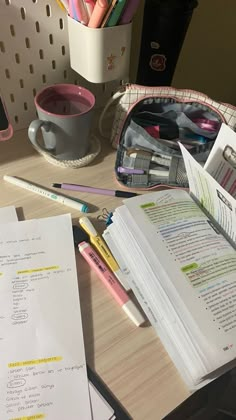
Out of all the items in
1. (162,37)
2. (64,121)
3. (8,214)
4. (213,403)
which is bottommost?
(213,403)

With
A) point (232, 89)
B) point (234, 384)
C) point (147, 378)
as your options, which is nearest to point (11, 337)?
point (147, 378)

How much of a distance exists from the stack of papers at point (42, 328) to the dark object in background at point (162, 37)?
1.17ft

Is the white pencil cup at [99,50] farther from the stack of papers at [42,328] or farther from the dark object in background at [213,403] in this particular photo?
the dark object in background at [213,403]

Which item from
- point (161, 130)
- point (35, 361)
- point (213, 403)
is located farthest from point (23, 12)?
point (213, 403)

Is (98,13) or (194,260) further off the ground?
(98,13)

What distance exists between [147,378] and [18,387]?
0.14 meters

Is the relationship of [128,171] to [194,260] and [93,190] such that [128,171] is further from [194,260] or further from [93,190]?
[194,260]

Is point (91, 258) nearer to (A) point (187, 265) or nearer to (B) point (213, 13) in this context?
(A) point (187, 265)

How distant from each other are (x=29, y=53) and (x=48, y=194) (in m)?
0.26

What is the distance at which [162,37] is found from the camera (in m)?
0.70

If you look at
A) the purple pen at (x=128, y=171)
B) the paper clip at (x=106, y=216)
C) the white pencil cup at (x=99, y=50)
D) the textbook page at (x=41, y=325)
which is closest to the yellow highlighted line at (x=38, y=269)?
the textbook page at (x=41, y=325)

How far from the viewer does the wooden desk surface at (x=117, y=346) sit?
414mm

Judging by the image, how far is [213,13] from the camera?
915mm

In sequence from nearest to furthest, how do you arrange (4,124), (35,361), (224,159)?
1. (35,361)
2. (224,159)
3. (4,124)
